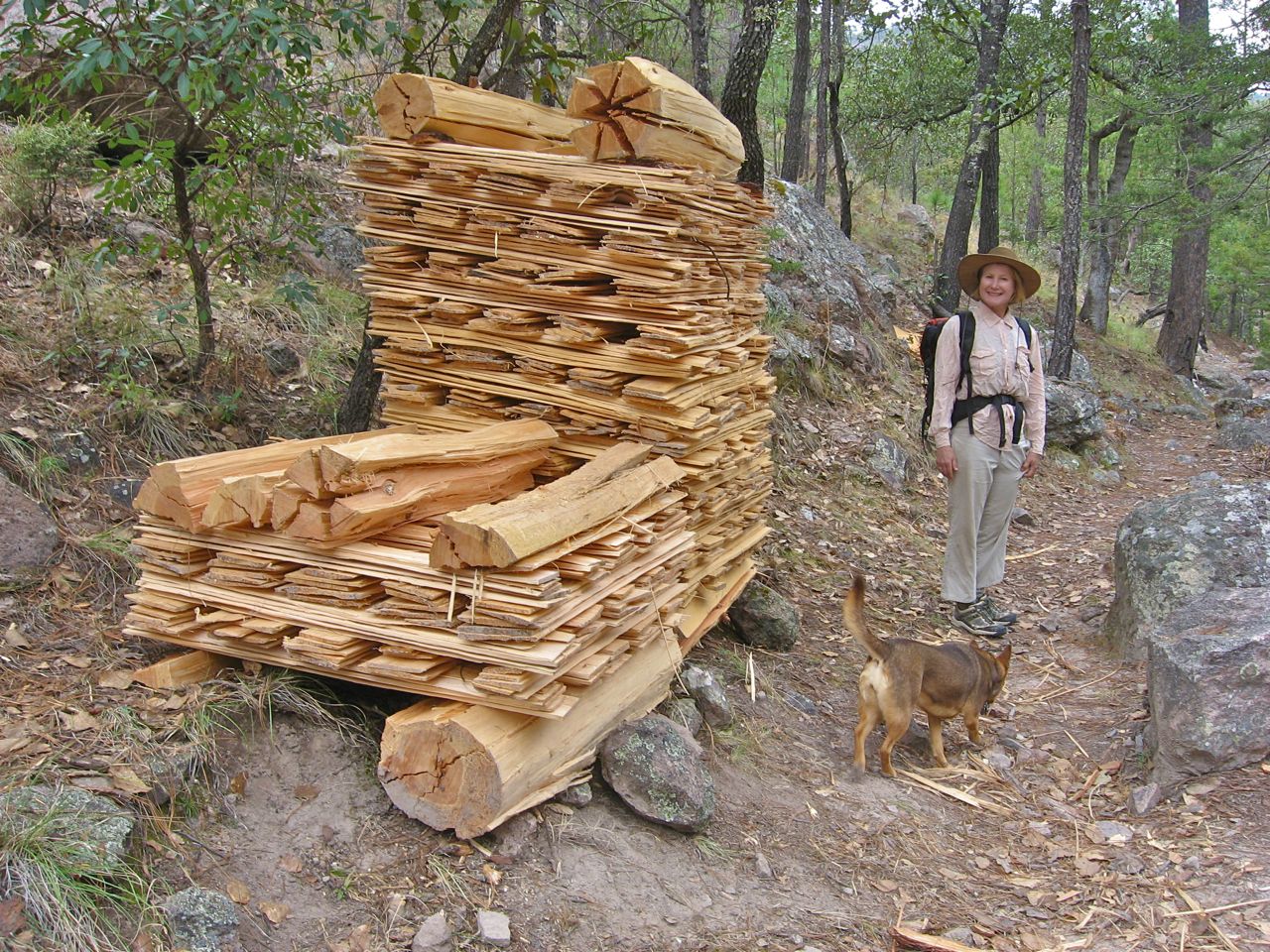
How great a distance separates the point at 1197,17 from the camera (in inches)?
771

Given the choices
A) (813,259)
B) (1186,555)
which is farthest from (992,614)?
(813,259)

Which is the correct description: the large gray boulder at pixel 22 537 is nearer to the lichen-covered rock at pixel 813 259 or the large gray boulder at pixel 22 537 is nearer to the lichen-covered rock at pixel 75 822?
the lichen-covered rock at pixel 75 822

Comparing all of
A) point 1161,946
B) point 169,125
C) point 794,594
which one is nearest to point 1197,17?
point 794,594

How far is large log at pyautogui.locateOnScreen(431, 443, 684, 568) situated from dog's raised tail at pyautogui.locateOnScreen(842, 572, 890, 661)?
1.05m

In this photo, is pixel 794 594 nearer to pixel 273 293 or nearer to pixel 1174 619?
pixel 1174 619

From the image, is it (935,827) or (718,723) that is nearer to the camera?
(935,827)

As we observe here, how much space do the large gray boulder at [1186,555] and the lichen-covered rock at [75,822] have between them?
5.74 m

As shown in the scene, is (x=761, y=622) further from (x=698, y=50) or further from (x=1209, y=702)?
(x=698, y=50)

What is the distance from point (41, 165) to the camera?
6.71 metres

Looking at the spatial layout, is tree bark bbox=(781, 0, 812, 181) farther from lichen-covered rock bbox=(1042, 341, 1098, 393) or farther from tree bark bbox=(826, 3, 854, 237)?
lichen-covered rock bbox=(1042, 341, 1098, 393)

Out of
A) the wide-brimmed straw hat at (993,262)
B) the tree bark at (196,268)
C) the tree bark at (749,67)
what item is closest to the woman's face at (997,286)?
the wide-brimmed straw hat at (993,262)

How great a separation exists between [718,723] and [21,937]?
3.14m

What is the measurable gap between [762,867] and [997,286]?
4.22 metres

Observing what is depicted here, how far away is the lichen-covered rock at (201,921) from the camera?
2904 millimetres
